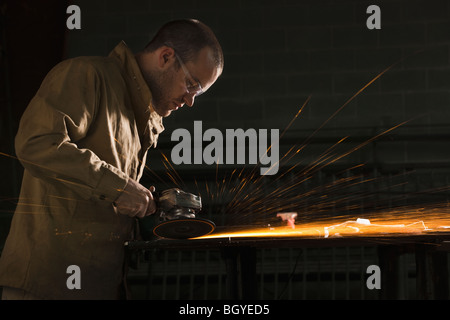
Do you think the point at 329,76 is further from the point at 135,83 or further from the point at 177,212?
the point at 177,212

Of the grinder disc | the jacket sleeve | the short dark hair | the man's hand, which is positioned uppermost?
the short dark hair

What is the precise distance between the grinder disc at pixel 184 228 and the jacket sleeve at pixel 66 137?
0.83 ft

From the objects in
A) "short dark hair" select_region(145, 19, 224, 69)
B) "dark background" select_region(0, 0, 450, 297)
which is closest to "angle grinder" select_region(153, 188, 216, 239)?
"short dark hair" select_region(145, 19, 224, 69)

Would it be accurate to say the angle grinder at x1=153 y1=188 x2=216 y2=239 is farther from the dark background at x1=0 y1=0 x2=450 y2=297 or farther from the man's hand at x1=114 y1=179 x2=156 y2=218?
the dark background at x1=0 y1=0 x2=450 y2=297

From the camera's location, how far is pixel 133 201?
2.17 m

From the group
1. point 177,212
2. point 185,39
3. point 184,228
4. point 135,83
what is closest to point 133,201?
point 177,212

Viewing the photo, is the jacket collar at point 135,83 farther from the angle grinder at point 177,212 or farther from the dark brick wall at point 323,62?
the dark brick wall at point 323,62

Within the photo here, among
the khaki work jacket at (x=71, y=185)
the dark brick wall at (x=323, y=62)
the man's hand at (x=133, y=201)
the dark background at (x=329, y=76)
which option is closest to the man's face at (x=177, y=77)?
the khaki work jacket at (x=71, y=185)

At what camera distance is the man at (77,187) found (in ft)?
6.86

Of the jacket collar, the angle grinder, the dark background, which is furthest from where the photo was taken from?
the dark background

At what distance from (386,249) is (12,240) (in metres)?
1.72

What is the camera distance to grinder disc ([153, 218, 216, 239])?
2299mm

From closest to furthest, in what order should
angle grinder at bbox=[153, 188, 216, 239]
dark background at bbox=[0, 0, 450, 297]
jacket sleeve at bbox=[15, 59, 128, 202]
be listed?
jacket sleeve at bbox=[15, 59, 128, 202], angle grinder at bbox=[153, 188, 216, 239], dark background at bbox=[0, 0, 450, 297]
